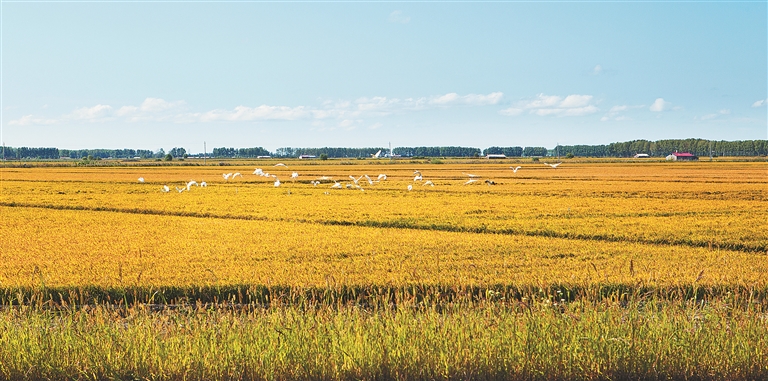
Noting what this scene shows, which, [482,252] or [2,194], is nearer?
[482,252]

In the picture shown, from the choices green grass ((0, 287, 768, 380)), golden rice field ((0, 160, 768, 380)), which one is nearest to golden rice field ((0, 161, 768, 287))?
golden rice field ((0, 160, 768, 380))

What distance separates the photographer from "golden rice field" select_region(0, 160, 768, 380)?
7082mm

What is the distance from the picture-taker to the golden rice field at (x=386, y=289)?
708 cm

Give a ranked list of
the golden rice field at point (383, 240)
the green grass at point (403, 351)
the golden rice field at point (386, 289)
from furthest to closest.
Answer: the golden rice field at point (383, 240) → the golden rice field at point (386, 289) → the green grass at point (403, 351)

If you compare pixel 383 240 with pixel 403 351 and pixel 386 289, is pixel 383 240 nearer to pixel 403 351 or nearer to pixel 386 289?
pixel 386 289

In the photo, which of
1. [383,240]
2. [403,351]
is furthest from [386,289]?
[383,240]

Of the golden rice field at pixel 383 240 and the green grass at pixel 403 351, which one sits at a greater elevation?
the green grass at pixel 403 351

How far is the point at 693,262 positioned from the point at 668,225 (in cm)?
784

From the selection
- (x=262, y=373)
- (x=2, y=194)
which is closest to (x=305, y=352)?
(x=262, y=373)

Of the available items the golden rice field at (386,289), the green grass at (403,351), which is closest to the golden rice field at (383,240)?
the golden rice field at (386,289)

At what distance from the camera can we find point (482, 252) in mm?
16812

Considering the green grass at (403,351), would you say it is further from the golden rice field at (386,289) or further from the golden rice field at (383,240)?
the golden rice field at (383,240)

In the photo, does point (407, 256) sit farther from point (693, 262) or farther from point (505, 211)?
point (505, 211)

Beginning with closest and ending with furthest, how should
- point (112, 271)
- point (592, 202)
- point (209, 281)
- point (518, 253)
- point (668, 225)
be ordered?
point (209, 281), point (112, 271), point (518, 253), point (668, 225), point (592, 202)
